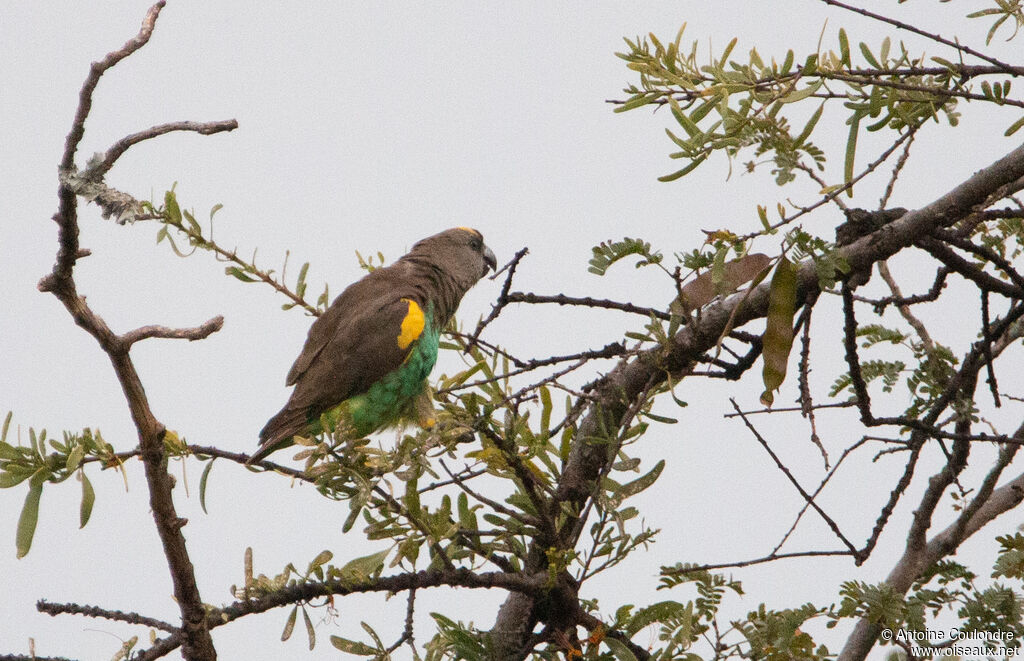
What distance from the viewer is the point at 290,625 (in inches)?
82.4

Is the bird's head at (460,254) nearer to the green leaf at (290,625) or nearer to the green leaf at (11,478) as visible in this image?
the green leaf at (290,625)

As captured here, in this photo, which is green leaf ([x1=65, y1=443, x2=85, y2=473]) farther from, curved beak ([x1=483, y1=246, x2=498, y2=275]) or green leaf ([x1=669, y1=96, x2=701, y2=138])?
curved beak ([x1=483, y1=246, x2=498, y2=275])

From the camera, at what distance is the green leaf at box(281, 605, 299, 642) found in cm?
208

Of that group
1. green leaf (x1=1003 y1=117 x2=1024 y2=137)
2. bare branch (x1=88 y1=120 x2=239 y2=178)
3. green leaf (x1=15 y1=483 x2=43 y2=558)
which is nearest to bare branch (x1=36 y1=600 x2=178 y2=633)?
green leaf (x1=15 y1=483 x2=43 y2=558)

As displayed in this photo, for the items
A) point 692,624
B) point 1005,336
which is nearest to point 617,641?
point 692,624

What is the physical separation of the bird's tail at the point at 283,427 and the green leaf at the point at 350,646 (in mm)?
1103

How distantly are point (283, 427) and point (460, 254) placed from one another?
1.56 m

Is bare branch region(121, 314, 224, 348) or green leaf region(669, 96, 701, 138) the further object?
green leaf region(669, 96, 701, 138)

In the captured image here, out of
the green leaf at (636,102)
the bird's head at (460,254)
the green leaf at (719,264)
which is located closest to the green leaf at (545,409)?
the green leaf at (719,264)

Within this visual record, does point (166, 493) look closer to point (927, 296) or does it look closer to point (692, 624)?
point (692, 624)

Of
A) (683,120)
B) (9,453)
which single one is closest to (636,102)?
(683,120)

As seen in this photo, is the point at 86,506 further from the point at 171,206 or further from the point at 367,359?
the point at 367,359

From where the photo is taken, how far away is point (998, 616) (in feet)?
7.90

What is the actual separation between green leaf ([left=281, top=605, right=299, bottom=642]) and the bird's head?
244cm
